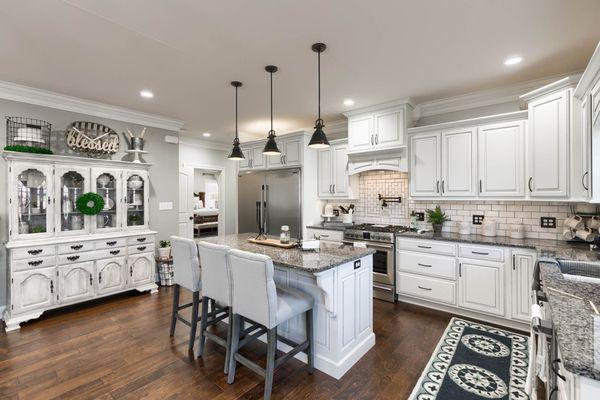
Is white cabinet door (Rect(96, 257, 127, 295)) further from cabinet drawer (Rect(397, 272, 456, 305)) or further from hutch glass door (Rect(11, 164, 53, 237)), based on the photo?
cabinet drawer (Rect(397, 272, 456, 305))

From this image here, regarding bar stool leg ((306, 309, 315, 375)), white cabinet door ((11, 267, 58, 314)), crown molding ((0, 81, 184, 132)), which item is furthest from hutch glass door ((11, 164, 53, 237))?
bar stool leg ((306, 309, 315, 375))

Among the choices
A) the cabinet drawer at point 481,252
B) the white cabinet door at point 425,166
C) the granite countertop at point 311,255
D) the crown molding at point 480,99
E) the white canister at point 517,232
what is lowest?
the cabinet drawer at point 481,252

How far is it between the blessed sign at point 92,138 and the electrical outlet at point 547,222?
18.6ft

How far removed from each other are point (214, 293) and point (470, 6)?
2933 millimetres

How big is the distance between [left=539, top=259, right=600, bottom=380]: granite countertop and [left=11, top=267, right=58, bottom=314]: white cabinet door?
4.56 metres

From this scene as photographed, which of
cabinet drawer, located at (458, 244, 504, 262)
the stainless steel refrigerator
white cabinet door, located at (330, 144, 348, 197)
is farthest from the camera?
the stainless steel refrigerator

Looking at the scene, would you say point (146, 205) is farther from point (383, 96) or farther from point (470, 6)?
point (470, 6)

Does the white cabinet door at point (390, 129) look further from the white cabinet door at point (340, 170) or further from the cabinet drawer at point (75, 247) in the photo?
the cabinet drawer at point (75, 247)

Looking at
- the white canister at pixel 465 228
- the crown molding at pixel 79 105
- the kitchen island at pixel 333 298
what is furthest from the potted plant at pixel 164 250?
the white canister at pixel 465 228

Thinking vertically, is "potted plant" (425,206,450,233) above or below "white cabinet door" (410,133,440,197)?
below

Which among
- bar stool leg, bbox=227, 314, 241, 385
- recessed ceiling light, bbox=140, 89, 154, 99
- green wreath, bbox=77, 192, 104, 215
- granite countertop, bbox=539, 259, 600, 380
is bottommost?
bar stool leg, bbox=227, 314, 241, 385

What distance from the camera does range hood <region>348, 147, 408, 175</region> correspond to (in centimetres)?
400

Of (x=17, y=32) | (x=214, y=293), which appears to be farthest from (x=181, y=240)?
(x=17, y=32)

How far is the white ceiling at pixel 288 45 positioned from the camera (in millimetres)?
2023
